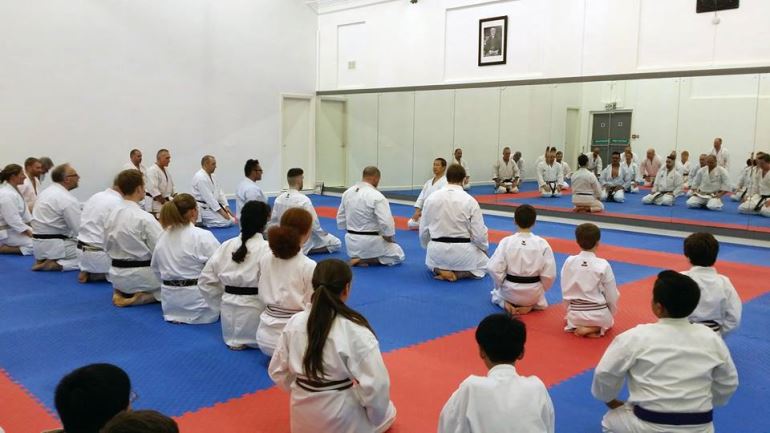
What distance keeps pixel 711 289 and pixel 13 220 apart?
26.6ft

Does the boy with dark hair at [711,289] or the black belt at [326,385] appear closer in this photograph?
the black belt at [326,385]

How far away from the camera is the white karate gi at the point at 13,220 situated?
26.2 feet

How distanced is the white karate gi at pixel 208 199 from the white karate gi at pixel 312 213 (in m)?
2.62

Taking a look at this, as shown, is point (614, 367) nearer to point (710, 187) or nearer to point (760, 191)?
point (760, 191)

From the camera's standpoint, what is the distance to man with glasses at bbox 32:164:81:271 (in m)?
7.23

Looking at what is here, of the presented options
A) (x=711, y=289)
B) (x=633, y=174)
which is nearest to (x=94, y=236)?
(x=711, y=289)

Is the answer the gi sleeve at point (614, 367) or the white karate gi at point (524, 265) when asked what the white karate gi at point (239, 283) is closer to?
the white karate gi at point (524, 265)

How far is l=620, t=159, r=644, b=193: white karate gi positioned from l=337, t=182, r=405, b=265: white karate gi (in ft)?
20.2

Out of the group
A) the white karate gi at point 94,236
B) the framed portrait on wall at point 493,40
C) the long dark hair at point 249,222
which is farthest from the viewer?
the framed portrait on wall at point 493,40

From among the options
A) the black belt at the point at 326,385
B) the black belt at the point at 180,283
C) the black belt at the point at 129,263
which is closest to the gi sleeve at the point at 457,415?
the black belt at the point at 326,385

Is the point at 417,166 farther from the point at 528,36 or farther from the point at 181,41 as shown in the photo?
the point at 181,41

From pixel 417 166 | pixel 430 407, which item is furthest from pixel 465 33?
pixel 430 407

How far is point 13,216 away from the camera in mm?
8039

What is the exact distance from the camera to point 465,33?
1327 centimetres
